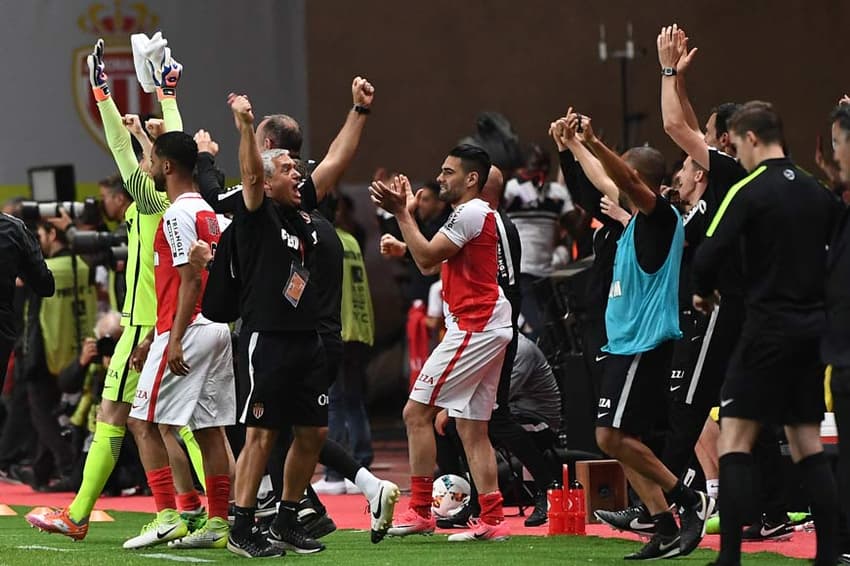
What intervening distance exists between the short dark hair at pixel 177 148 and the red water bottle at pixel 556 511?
255cm

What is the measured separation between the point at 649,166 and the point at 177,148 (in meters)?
2.33

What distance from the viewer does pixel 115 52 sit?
46.5ft

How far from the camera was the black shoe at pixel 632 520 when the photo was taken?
324 inches

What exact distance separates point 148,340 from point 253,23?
626cm

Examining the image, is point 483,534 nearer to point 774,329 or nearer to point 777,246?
point 774,329

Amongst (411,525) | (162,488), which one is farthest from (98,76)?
(411,525)

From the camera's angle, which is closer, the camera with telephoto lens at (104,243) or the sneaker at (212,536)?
the sneaker at (212,536)

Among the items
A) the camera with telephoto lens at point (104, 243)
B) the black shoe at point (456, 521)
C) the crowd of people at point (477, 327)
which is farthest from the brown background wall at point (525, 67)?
the black shoe at point (456, 521)

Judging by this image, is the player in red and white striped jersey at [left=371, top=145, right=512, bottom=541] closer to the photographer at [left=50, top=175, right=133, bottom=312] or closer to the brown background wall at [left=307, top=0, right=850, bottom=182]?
the photographer at [left=50, top=175, right=133, bottom=312]

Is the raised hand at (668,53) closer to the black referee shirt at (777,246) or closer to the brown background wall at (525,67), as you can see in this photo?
the black referee shirt at (777,246)

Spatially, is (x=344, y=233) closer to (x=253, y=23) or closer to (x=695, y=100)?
(x=253, y=23)

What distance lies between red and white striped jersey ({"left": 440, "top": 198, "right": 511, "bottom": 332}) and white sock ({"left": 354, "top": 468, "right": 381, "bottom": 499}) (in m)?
0.92

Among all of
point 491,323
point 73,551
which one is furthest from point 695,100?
point 73,551

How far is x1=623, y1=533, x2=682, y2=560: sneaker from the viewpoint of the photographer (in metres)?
7.67
